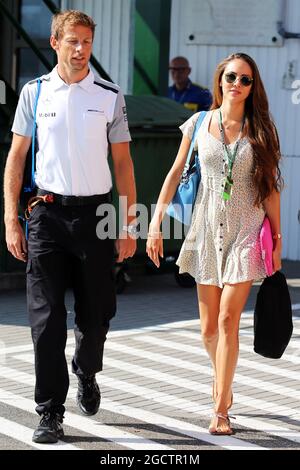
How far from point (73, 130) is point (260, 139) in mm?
971

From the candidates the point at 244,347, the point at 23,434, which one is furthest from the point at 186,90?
the point at 23,434

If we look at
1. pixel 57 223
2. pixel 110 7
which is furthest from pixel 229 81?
pixel 110 7

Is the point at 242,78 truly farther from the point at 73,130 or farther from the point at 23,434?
the point at 23,434

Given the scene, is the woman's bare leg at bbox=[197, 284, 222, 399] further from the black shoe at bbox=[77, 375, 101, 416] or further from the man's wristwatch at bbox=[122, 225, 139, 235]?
the black shoe at bbox=[77, 375, 101, 416]

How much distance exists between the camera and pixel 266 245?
6.78m

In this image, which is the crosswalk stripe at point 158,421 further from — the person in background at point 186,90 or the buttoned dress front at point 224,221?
the person in background at point 186,90

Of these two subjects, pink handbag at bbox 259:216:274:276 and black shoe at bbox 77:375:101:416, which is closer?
pink handbag at bbox 259:216:274:276

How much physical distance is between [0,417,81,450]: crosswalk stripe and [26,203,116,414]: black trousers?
0.18 m

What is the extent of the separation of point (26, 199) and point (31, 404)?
1380 mm

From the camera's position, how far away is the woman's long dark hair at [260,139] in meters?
6.77

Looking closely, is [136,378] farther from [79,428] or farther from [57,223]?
[57,223]

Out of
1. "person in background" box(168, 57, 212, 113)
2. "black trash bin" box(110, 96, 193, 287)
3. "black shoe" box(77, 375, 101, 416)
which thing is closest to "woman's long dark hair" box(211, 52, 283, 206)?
"black shoe" box(77, 375, 101, 416)

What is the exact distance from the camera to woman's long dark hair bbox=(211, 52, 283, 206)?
6.77m

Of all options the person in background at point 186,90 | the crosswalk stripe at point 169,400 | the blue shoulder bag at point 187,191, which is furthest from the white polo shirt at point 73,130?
the person in background at point 186,90
